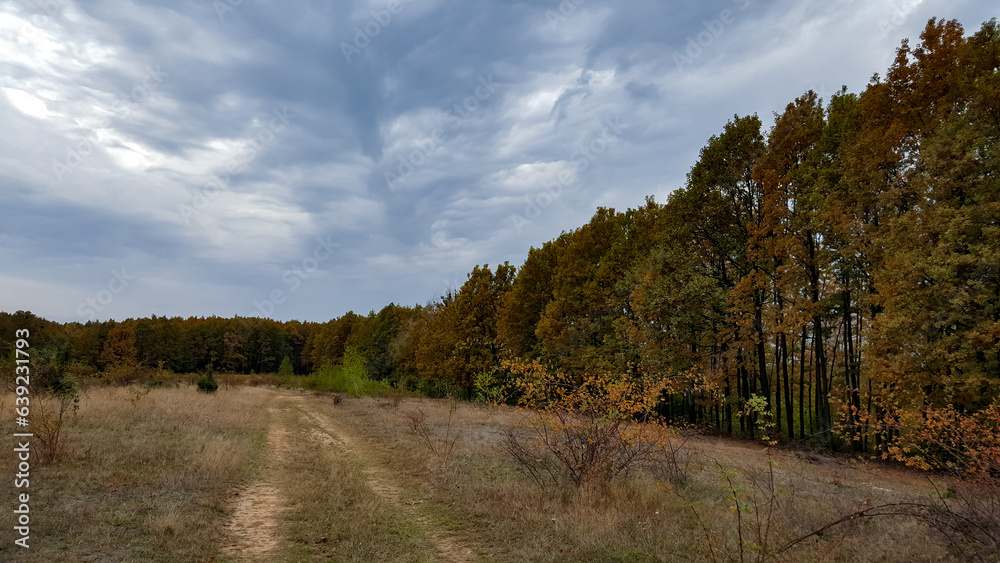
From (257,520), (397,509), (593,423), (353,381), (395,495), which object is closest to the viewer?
(257,520)

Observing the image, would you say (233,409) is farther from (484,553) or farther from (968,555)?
(968,555)

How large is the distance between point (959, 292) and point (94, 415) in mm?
27667

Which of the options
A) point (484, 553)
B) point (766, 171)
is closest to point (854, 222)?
point (766, 171)

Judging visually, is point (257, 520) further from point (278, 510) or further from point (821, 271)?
point (821, 271)

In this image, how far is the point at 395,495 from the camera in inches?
380

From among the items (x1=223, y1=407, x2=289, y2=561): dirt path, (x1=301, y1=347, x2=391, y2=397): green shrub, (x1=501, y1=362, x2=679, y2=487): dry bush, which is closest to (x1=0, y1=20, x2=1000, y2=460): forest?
(x1=501, y1=362, x2=679, y2=487): dry bush

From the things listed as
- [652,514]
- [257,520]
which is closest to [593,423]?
[652,514]

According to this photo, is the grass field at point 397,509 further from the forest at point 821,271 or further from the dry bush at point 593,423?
the forest at point 821,271

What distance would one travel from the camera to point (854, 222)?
18.0m

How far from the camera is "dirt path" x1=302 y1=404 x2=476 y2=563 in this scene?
21.8ft

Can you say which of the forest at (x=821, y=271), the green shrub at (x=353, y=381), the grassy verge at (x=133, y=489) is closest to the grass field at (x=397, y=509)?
the grassy verge at (x=133, y=489)

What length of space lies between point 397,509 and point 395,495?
1.10 metres

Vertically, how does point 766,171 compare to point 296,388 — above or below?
above

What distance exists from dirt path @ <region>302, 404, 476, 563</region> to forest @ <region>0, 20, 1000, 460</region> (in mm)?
3413
